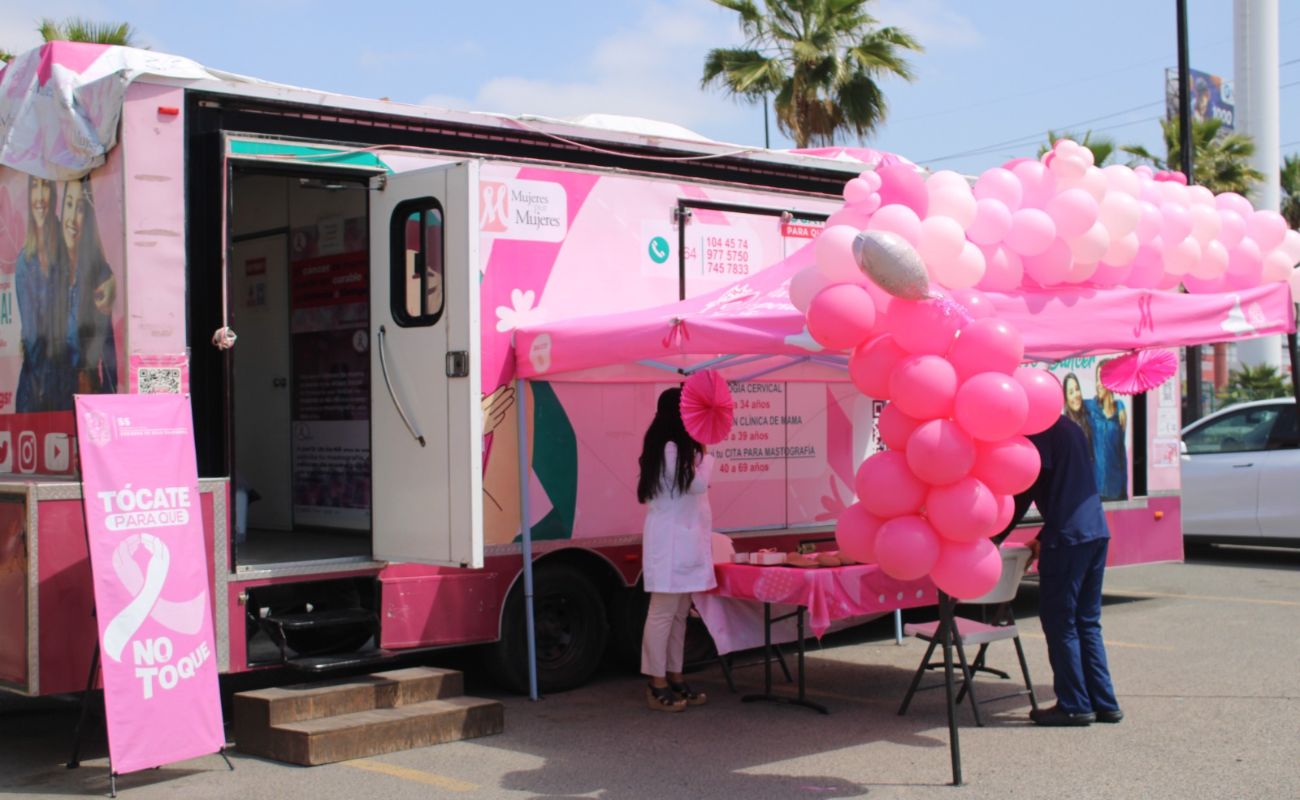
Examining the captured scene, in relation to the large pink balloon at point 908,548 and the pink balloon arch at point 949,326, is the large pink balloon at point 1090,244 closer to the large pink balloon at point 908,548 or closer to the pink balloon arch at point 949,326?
the pink balloon arch at point 949,326

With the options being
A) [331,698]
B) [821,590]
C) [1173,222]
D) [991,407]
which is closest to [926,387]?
[991,407]

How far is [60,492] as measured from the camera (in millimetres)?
6406

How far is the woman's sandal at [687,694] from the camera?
7.88 m

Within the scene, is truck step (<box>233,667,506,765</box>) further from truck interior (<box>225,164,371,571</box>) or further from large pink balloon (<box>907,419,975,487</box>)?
large pink balloon (<box>907,419,975,487</box>)

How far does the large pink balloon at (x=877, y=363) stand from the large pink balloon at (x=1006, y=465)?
0.46 metres

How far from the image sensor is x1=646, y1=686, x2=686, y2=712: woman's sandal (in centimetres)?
778

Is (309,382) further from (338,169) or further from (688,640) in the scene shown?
(688,640)

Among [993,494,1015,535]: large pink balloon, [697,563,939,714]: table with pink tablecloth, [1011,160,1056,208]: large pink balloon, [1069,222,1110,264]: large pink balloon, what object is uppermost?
[1011,160,1056,208]: large pink balloon

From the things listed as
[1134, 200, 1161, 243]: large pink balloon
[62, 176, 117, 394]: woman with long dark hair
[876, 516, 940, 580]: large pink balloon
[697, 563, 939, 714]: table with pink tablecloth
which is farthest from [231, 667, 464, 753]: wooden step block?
[1134, 200, 1161, 243]: large pink balloon

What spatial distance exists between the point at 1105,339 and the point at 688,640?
3.41 metres

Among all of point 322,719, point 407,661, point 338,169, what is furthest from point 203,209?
point 407,661

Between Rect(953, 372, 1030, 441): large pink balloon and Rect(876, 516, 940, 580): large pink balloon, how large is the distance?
0.45m

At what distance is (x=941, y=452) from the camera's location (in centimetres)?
573

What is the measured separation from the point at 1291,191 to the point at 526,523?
32.8 metres
